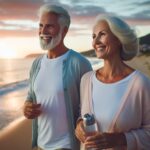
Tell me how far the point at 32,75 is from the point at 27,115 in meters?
0.22

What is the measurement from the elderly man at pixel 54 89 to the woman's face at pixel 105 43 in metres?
0.38

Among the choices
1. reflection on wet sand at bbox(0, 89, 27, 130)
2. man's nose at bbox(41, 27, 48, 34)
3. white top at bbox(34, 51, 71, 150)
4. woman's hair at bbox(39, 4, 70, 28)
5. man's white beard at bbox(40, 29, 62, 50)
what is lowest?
reflection on wet sand at bbox(0, 89, 27, 130)

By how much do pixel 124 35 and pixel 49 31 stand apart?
1.88 ft

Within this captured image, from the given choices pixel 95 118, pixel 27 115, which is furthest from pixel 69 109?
pixel 95 118

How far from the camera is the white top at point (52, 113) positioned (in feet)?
7.35

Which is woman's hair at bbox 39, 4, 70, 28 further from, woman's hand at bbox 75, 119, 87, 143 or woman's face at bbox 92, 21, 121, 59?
woman's hand at bbox 75, 119, 87, 143

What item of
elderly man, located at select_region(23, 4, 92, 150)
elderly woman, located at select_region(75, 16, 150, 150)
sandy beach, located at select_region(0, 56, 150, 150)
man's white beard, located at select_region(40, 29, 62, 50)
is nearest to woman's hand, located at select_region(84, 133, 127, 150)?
elderly woman, located at select_region(75, 16, 150, 150)

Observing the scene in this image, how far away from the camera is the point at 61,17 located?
238 centimetres

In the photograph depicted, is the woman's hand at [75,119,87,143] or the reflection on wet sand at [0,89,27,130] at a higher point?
the woman's hand at [75,119,87,143]

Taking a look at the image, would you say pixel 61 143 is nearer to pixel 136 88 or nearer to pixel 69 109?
pixel 69 109

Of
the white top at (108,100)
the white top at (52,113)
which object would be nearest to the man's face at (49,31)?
the white top at (52,113)

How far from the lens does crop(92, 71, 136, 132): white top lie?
72.6 inches

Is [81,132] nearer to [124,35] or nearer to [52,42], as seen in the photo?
[124,35]

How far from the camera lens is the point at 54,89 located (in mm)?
2258
